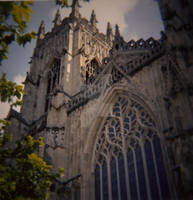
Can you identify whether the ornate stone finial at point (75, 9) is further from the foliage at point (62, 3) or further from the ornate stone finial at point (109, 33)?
the foliage at point (62, 3)

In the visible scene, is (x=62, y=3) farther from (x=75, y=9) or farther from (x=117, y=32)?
(x=75, y=9)

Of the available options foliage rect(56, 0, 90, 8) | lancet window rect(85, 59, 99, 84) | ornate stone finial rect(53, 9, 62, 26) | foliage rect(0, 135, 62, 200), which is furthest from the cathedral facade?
ornate stone finial rect(53, 9, 62, 26)

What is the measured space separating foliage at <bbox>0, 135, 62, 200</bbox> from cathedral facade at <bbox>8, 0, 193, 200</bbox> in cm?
376

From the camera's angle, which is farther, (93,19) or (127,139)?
(93,19)

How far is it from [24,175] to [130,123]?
21.0 feet

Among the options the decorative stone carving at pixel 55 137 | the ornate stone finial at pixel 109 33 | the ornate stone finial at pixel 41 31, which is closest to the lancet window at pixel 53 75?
the ornate stone finial at pixel 41 31

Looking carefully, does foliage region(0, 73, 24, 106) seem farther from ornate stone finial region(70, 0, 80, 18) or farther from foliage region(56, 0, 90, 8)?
ornate stone finial region(70, 0, 80, 18)

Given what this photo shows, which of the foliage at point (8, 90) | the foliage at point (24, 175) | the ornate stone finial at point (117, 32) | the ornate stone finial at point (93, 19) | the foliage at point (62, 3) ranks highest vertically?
the ornate stone finial at point (93, 19)

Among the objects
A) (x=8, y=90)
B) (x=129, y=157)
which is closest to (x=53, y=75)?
(x=129, y=157)

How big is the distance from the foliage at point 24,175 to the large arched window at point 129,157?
155 inches

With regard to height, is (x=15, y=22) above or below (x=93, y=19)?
below

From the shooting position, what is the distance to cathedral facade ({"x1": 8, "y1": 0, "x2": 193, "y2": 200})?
9.31 metres

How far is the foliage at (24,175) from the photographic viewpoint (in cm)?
664

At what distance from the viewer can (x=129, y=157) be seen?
38.2ft
